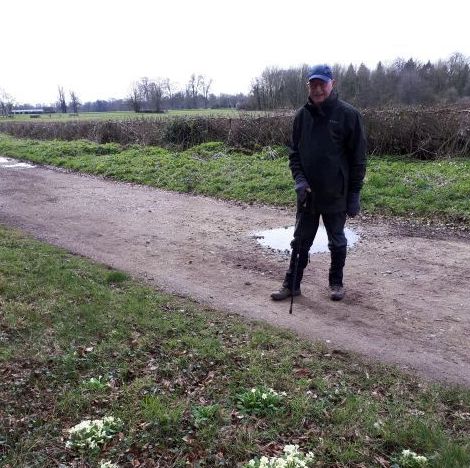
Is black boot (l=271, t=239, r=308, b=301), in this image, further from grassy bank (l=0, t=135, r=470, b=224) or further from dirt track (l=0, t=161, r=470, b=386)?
grassy bank (l=0, t=135, r=470, b=224)

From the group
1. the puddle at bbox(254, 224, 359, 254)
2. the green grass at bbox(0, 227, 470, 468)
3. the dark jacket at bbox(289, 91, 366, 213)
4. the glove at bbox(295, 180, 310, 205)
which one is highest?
the dark jacket at bbox(289, 91, 366, 213)

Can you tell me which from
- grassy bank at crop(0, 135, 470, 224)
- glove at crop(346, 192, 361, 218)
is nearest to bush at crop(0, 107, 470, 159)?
grassy bank at crop(0, 135, 470, 224)

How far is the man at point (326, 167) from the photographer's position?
4598mm

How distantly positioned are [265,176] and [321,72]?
710cm

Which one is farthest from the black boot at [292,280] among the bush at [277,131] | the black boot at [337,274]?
the bush at [277,131]

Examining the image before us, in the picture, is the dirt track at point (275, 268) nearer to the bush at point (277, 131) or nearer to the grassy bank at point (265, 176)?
the grassy bank at point (265, 176)

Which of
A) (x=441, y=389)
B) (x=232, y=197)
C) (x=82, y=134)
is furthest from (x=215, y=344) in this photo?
(x=82, y=134)

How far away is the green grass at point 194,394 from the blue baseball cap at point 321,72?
2421mm

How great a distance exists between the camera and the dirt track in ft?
14.2

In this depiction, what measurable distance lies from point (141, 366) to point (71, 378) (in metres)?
0.55

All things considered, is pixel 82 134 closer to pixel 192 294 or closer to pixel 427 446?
pixel 192 294

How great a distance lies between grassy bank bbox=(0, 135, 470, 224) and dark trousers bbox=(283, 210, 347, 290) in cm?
380

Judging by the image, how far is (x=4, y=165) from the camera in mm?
17688

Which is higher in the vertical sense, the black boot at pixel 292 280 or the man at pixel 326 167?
the man at pixel 326 167
